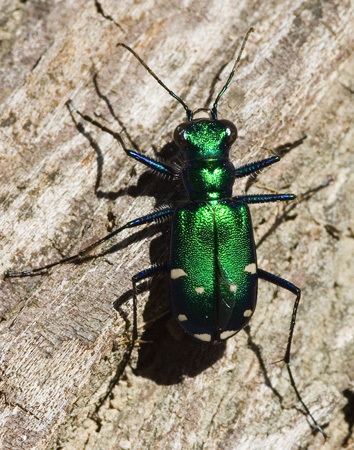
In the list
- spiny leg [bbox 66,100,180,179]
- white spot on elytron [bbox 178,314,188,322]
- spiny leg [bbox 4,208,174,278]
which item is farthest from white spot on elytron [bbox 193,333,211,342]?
spiny leg [bbox 66,100,180,179]

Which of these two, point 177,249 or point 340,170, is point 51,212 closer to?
point 177,249

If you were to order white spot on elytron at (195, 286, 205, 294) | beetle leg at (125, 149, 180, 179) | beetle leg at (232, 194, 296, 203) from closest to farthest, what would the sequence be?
white spot on elytron at (195, 286, 205, 294), beetle leg at (125, 149, 180, 179), beetle leg at (232, 194, 296, 203)

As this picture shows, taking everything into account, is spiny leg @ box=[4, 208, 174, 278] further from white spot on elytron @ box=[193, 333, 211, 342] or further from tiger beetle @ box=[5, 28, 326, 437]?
white spot on elytron @ box=[193, 333, 211, 342]

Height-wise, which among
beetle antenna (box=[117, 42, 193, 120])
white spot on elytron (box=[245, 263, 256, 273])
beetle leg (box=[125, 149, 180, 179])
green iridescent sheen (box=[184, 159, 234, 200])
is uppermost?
beetle antenna (box=[117, 42, 193, 120])

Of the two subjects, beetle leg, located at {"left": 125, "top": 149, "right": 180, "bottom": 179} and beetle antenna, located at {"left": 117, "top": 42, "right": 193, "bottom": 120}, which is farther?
beetle antenna, located at {"left": 117, "top": 42, "right": 193, "bottom": 120}

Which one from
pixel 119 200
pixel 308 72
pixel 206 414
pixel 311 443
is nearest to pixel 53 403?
pixel 206 414

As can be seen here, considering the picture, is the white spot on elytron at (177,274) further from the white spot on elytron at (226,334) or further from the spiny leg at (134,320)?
the white spot on elytron at (226,334)

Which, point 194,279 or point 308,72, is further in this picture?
point 308,72

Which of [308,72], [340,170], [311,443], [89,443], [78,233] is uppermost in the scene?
[308,72]

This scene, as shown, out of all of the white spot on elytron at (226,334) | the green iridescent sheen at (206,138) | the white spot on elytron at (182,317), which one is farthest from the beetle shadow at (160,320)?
the white spot on elytron at (226,334)
